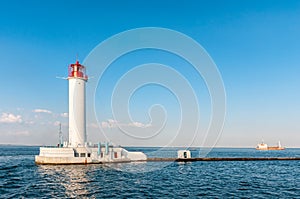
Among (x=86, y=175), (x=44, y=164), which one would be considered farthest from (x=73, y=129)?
(x=86, y=175)

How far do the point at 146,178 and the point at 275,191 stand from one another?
65.3 ft

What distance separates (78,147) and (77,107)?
10.0m

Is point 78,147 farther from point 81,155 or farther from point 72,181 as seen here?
point 72,181

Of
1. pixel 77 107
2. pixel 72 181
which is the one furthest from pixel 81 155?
pixel 72 181

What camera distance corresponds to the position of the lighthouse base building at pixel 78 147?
61.1 metres

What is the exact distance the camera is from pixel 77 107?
217ft

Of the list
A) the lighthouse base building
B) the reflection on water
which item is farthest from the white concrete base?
the reflection on water

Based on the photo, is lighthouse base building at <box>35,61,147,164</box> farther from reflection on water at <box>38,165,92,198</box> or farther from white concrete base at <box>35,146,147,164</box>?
reflection on water at <box>38,165,92,198</box>

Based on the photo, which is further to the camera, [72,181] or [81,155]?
[81,155]

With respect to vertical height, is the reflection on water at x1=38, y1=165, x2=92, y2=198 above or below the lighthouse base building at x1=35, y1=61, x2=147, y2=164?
below

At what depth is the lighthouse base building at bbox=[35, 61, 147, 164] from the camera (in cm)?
6112

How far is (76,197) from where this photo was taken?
3128cm

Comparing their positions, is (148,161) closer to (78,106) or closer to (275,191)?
(78,106)

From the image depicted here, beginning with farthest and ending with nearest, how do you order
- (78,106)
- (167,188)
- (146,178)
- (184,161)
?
1. (184,161)
2. (78,106)
3. (146,178)
4. (167,188)
